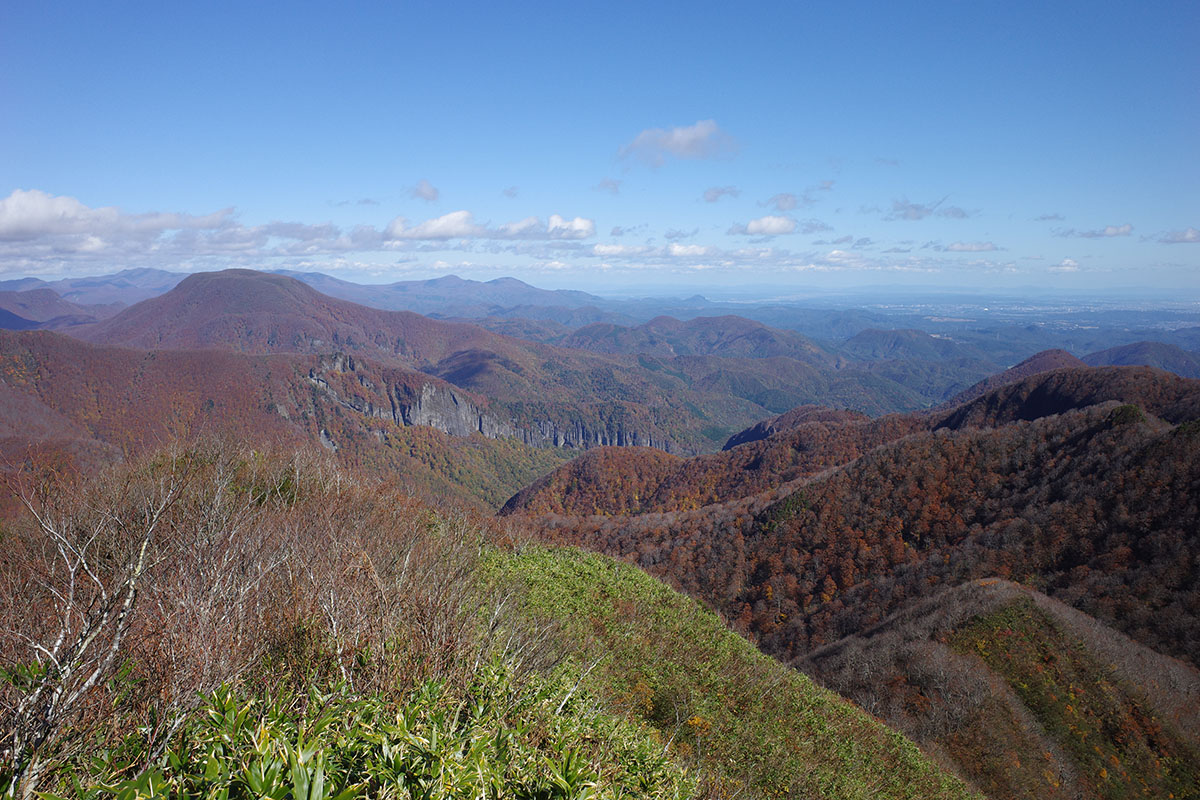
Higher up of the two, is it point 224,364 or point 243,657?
point 243,657

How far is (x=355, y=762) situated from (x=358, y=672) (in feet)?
11.2

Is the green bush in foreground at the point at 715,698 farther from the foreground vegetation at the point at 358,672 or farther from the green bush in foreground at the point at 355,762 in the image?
the green bush in foreground at the point at 355,762

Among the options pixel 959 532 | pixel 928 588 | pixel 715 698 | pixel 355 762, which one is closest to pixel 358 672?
pixel 355 762

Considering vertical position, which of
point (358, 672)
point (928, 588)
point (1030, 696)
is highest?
point (358, 672)

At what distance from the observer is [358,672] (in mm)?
6684

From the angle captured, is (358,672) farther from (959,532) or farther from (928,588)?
(959,532)

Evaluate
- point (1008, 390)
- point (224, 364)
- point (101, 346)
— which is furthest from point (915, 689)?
point (101, 346)

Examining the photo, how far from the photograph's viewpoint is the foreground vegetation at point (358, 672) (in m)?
3.80

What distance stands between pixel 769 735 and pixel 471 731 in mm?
12063

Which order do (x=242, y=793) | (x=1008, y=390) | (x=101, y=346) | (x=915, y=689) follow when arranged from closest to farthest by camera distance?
(x=242, y=793)
(x=915, y=689)
(x=1008, y=390)
(x=101, y=346)

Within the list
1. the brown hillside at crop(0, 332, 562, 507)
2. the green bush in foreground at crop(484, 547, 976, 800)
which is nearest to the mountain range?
the green bush in foreground at crop(484, 547, 976, 800)

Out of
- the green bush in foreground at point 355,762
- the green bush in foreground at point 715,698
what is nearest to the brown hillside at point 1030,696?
the green bush in foreground at point 715,698

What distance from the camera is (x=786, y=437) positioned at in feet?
438

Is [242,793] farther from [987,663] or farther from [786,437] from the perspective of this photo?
[786,437]
